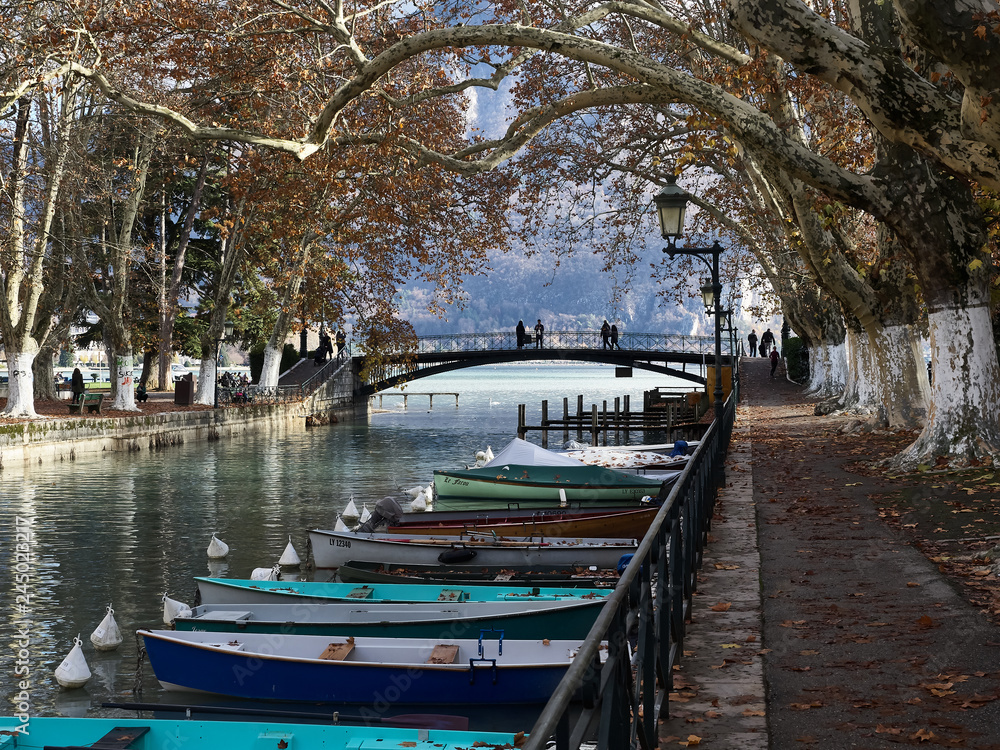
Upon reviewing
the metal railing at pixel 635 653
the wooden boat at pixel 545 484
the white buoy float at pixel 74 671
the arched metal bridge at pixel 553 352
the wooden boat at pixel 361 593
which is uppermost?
the arched metal bridge at pixel 553 352

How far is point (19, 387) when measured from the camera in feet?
104

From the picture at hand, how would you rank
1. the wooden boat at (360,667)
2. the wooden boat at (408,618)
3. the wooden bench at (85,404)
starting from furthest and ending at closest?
the wooden bench at (85,404)
the wooden boat at (408,618)
the wooden boat at (360,667)

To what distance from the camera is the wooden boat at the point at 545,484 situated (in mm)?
19266

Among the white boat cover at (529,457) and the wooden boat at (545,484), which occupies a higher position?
the white boat cover at (529,457)

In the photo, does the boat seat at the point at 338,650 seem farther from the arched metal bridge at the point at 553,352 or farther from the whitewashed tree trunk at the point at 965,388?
the arched metal bridge at the point at 553,352

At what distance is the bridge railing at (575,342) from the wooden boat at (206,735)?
177 feet

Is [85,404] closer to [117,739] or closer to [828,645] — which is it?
[117,739]

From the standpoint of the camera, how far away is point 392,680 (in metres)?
9.30

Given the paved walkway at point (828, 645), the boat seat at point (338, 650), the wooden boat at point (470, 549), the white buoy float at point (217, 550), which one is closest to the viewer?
the paved walkway at point (828, 645)

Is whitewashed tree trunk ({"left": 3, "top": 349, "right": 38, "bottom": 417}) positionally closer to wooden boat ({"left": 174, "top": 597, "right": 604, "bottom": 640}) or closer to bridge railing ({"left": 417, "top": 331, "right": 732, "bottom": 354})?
wooden boat ({"left": 174, "top": 597, "right": 604, "bottom": 640})

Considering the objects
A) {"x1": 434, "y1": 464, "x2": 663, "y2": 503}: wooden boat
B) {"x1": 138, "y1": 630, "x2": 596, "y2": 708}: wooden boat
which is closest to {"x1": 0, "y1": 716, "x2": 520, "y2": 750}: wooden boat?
{"x1": 138, "y1": 630, "x2": 596, "y2": 708}: wooden boat

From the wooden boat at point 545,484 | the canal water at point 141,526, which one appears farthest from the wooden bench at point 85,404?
the wooden boat at point 545,484

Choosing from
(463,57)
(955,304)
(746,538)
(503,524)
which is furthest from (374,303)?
(746,538)

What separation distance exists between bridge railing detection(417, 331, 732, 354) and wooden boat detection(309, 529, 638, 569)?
45985 millimetres
